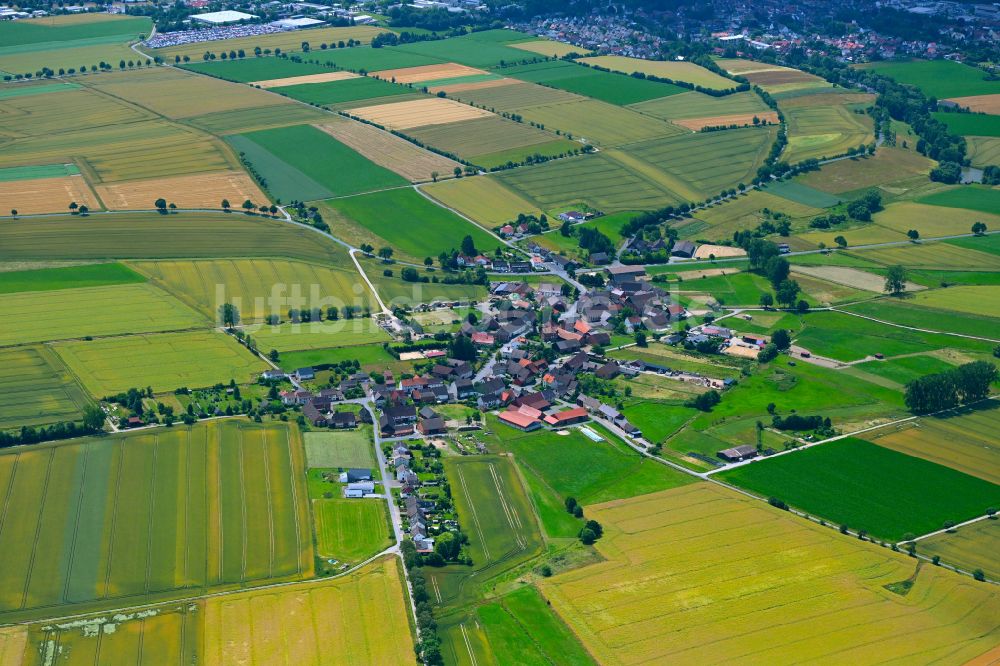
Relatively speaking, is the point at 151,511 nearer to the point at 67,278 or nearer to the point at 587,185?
the point at 67,278

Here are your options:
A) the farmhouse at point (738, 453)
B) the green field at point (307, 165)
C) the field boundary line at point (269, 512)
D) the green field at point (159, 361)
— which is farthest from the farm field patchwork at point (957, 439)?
the green field at point (307, 165)

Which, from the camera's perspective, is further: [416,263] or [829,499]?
[416,263]

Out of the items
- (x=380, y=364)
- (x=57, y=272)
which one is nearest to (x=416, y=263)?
(x=380, y=364)

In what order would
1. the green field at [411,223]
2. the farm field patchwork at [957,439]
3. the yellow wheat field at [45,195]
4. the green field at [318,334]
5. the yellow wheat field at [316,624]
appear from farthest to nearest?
the yellow wheat field at [45,195] → the green field at [411,223] → the green field at [318,334] → the farm field patchwork at [957,439] → the yellow wheat field at [316,624]

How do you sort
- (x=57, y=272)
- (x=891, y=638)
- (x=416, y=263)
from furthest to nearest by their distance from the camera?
(x=416, y=263)
(x=57, y=272)
(x=891, y=638)

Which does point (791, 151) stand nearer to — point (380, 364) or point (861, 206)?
point (861, 206)

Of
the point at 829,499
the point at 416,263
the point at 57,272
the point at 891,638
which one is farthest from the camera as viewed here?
the point at 416,263

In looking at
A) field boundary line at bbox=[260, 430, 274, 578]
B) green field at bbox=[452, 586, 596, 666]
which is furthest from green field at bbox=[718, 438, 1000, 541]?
field boundary line at bbox=[260, 430, 274, 578]

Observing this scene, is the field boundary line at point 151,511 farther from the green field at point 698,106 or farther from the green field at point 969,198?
the green field at point 698,106
